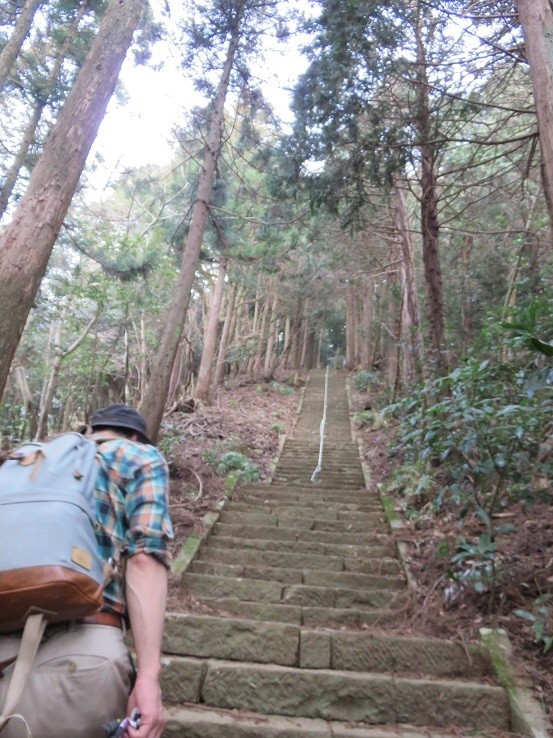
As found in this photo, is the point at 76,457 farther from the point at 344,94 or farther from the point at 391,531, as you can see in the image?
the point at 344,94

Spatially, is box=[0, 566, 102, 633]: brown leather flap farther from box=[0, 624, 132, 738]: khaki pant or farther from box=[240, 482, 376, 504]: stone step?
box=[240, 482, 376, 504]: stone step

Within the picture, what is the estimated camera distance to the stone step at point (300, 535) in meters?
6.33

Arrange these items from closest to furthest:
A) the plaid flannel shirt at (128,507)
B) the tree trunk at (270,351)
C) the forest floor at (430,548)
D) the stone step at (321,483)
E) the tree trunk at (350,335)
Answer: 1. the plaid flannel shirt at (128,507)
2. the forest floor at (430,548)
3. the stone step at (321,483)
4. the tree trunk at (270,351)
5. the tree trunk at (350,335)

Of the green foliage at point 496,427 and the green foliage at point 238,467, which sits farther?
the green foliage at point 238,467

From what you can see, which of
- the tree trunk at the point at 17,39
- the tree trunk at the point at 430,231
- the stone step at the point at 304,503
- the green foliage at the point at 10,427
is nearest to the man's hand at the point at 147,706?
the stone step at the point at 304,503

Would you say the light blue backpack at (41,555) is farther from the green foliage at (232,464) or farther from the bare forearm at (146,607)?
the green foliage at (232,464)

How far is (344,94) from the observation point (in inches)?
305

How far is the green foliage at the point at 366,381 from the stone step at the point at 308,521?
12.8 m

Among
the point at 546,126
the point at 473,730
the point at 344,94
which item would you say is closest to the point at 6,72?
the point at 344,94

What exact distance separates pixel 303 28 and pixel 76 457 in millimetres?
9010

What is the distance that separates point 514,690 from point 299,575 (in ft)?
7.81

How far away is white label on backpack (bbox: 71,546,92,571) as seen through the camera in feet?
3.88

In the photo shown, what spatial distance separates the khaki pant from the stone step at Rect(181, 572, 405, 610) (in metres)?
3.98

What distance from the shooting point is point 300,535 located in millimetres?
6438
